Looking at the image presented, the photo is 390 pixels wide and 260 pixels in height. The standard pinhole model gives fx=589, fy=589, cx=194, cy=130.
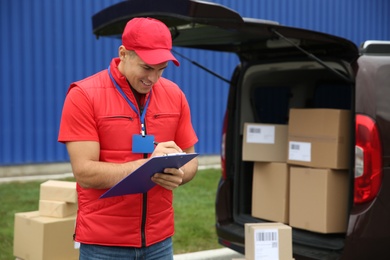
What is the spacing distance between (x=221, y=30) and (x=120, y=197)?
1.70 m

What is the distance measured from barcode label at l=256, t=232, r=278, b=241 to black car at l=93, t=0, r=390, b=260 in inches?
19.4

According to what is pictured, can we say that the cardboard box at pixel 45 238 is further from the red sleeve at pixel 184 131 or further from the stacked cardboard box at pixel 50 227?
the red sleeve at pixel 184 131

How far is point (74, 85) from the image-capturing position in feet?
7.68

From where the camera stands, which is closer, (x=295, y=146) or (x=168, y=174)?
(x=168, y=174)

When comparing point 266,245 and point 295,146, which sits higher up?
point 295,146

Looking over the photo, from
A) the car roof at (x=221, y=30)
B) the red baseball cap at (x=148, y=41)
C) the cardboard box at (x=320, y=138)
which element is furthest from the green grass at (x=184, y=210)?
the red baseball cap at (x=148, y=41)

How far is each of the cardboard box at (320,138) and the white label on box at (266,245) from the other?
826 mm

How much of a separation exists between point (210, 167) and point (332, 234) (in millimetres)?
5737

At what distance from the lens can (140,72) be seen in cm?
231

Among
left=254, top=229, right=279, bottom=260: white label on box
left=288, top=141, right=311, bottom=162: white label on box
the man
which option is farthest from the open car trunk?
the man

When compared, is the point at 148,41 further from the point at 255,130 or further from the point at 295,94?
the point at 295,94

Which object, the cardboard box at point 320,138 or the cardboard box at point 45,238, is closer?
the cardboard box at point 45,238

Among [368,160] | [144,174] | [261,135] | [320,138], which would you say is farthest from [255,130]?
[144,174]

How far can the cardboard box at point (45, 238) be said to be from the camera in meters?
3.73
